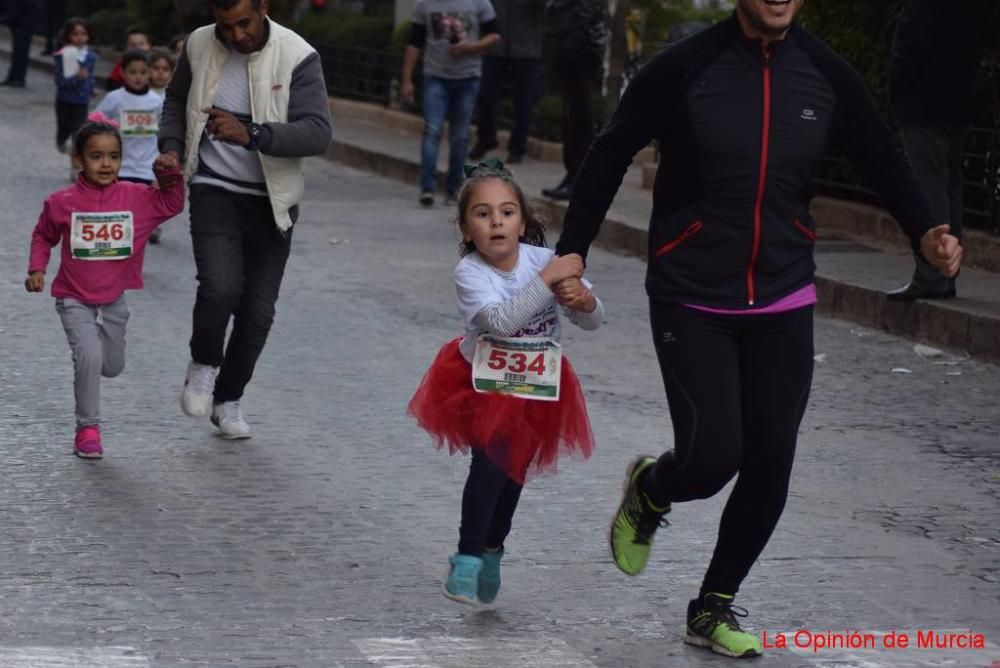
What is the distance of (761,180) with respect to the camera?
17.0 ft

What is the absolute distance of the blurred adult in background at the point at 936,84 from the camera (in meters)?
10.5

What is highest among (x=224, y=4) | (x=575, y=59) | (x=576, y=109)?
(x=224, y=4)

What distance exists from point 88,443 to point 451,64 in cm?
928

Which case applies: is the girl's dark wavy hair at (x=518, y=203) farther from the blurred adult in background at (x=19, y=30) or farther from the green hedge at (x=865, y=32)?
the blurred adult in background at (x=19, y=30)

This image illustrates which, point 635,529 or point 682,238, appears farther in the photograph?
point 635,529

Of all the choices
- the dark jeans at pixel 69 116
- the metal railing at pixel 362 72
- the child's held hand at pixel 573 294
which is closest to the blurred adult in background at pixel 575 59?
the dark jeans at pixel 69 116

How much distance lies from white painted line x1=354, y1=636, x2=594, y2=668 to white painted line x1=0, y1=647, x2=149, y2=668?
22.7 inches

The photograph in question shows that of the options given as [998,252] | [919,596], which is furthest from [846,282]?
[919,596]

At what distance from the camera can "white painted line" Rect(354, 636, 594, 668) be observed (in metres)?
5.25

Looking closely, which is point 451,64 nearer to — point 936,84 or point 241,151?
point 936,84

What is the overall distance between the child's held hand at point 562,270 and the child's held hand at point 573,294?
0.04ft

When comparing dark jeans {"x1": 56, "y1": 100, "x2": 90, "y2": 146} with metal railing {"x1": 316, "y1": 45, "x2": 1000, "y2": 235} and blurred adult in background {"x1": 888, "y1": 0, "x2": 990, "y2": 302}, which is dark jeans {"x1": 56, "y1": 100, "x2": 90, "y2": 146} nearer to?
metal railing {"x1": 316, "y1": 45, "x2": 1000, "y2": 235}

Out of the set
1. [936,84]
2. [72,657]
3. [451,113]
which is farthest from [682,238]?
[451,113]

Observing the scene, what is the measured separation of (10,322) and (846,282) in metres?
4.43
